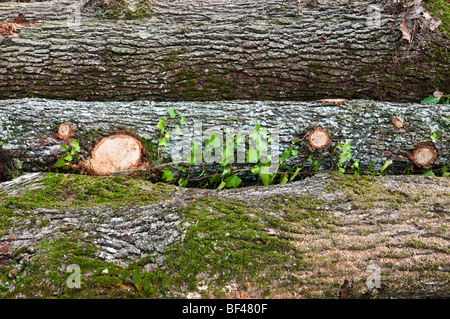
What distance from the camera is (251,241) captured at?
1.92m

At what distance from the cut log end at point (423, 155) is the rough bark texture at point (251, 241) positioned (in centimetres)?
58

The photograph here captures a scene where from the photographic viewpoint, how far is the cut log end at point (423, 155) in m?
2.89

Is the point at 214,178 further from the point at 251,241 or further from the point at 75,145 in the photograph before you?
the point at 75,145

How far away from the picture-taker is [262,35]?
340cm

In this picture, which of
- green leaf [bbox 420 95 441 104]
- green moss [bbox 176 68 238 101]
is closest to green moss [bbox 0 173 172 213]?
green moss [bbox 176 68 238 101]

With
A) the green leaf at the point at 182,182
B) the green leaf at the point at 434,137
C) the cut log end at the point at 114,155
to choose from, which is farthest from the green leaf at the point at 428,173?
the cut log end at the point at 114,155

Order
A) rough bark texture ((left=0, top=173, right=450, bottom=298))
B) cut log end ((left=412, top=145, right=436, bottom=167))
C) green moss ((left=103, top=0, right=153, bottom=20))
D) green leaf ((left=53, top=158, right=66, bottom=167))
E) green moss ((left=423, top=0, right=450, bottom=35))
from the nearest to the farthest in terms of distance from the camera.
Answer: rough bark texture ((left=0, top=173, right=450, bottom=298)), green leaf ((left=53, top=158, right=66, bottom=167)), cut log end ((left=412, top=145, right=436, bottom=167)), green moss ((left=423, top=0, right=450, bottom=35)), green moss ((left=103, top=0, right=153, bottom=20))

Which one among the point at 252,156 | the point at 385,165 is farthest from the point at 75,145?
the point at 385,165

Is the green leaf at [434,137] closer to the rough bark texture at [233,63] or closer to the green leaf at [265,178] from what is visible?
the rough bark texture at [233,63]

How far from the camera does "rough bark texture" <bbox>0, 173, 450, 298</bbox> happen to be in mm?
1730

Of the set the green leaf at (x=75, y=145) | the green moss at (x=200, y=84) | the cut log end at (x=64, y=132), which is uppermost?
the green moss at (x=200, y=84)

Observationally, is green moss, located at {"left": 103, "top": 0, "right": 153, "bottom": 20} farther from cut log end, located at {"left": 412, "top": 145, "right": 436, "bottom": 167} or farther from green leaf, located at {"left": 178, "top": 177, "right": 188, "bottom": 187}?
cut log end, located at {"left": 412, "top": 145, "right": 436, "bottom": 167}

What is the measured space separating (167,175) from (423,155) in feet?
7.27
